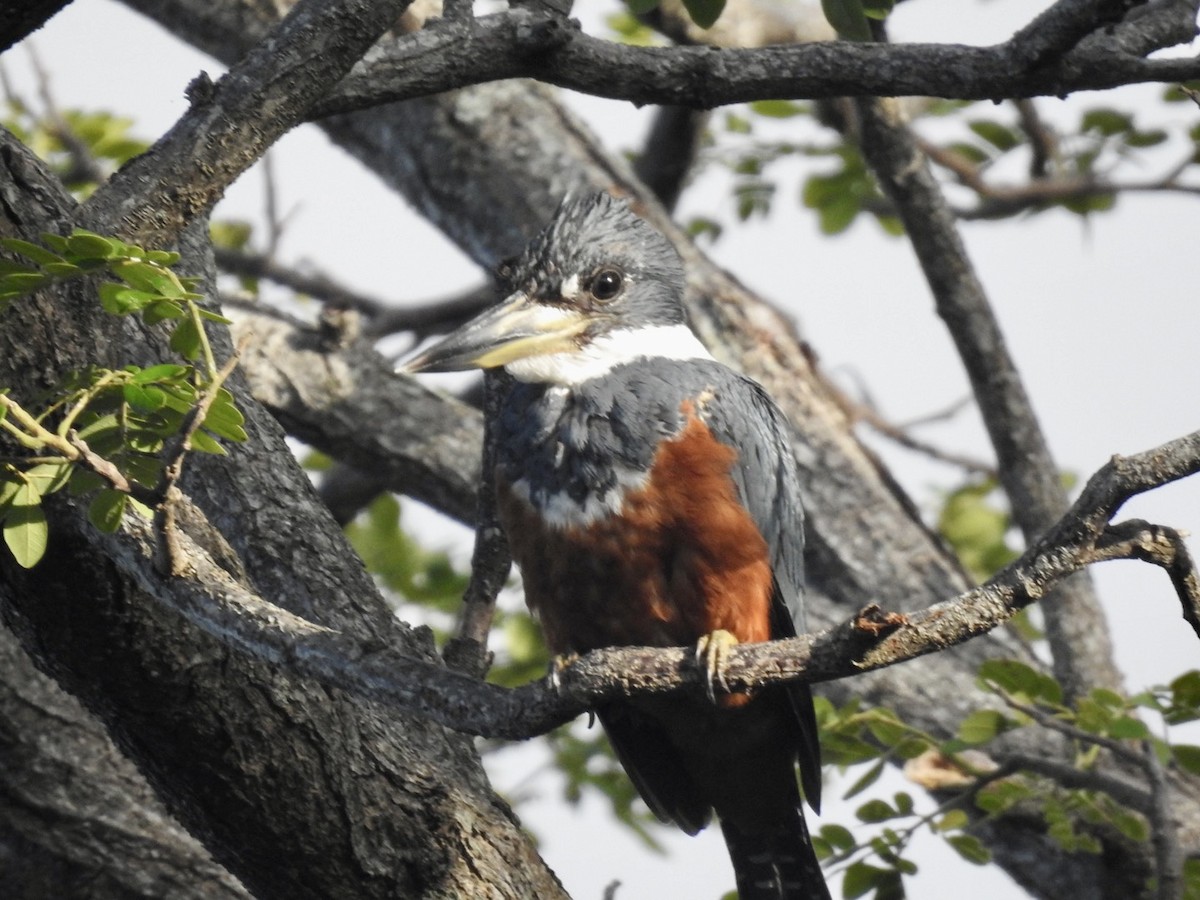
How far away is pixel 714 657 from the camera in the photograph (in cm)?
314

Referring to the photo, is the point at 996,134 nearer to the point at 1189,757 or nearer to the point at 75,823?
the point at 1189,757

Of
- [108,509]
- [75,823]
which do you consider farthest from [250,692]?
[75,823]

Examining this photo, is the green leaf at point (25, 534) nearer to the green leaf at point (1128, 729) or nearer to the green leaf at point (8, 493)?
the green leaf at point (8, 493)

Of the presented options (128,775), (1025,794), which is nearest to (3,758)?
(128,775)

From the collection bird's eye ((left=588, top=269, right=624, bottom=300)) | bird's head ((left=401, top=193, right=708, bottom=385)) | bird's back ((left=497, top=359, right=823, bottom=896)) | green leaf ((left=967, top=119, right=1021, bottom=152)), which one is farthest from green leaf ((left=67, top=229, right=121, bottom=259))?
green leaf ((left=967, top=119, right=1021, bottom=152))

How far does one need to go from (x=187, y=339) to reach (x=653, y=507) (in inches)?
56.6

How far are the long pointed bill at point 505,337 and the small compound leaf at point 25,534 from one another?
1.26 m

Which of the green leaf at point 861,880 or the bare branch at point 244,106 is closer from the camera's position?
the bare branch at point 244,106

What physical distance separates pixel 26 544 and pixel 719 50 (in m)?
1.76

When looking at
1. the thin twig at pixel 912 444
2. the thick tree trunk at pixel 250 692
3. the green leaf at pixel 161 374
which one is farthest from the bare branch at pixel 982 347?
the green leaf at pixel 161 374

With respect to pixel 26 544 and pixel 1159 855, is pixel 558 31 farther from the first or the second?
pixel 1159 855

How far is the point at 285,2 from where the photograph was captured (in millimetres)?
5941

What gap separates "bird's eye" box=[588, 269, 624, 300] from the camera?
4320mm

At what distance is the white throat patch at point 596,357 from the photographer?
4.09 m
